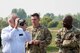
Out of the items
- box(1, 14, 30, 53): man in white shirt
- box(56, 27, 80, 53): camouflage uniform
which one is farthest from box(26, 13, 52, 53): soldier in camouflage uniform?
box(1, 14, 30, 53): man in white shirt

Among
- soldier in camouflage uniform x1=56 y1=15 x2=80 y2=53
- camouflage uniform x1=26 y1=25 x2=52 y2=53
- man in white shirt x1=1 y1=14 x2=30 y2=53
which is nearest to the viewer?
man in white shirt x1=1 y1=14 x2=30 y2=53

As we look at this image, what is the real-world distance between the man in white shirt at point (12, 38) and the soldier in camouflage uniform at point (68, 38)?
141cm

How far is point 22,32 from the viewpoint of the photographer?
8.90 metres

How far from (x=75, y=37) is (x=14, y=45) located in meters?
1.81

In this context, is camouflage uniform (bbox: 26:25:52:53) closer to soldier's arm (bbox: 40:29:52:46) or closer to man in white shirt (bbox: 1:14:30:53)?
soldier's arm (bbox: 40:29:52:46)

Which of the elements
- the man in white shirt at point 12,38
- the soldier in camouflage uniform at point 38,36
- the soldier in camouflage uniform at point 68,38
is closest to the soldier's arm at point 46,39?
the soldier in camouflage uniform at point 38,36

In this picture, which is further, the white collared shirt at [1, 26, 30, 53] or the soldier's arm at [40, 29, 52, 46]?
the soldier's arm at [40, 29, 52, 46]

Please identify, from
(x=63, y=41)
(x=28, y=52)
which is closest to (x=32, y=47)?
(x=28, y=52)

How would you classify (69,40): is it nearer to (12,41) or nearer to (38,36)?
(38,36)

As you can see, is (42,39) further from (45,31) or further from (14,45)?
(14,45)

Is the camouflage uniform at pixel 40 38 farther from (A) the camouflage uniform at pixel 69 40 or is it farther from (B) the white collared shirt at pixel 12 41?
(B) the white collared shirt at pixel 12 41

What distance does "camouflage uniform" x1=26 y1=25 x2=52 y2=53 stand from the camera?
32.4ft

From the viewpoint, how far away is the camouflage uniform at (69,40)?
9.80 meters

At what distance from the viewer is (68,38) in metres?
9.84
